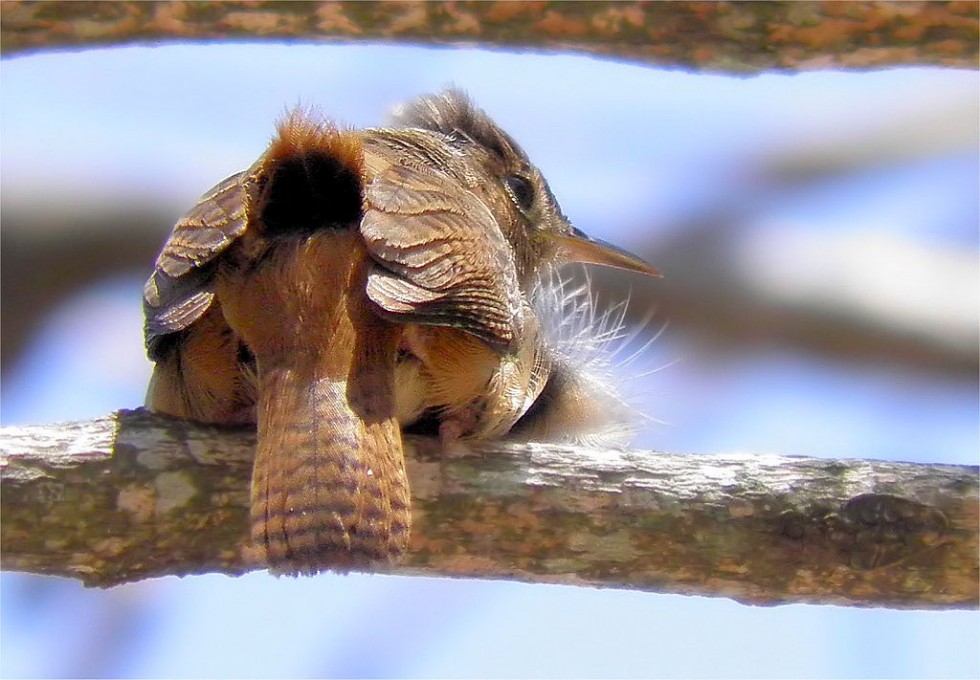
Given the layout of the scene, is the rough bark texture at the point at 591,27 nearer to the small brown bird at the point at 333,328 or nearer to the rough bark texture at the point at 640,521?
the small brown bird at the point at 333,328

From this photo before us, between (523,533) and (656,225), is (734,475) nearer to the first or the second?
(523,533)

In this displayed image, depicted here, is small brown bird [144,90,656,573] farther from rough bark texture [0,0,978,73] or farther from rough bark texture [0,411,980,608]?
rough bark texture [0,0,978,73]

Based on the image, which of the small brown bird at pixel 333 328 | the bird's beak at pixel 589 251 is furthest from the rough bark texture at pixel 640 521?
the bird's beak at pixel 589 251

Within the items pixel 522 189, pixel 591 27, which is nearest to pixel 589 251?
pixel 522 189

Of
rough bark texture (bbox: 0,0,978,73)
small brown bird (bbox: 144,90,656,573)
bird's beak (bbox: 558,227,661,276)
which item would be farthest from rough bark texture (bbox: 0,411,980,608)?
bird's beak (bbox: 558,227,661,276)

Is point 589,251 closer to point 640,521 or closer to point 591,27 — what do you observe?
point 591,27

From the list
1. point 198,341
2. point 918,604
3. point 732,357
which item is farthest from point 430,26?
point 732,357
